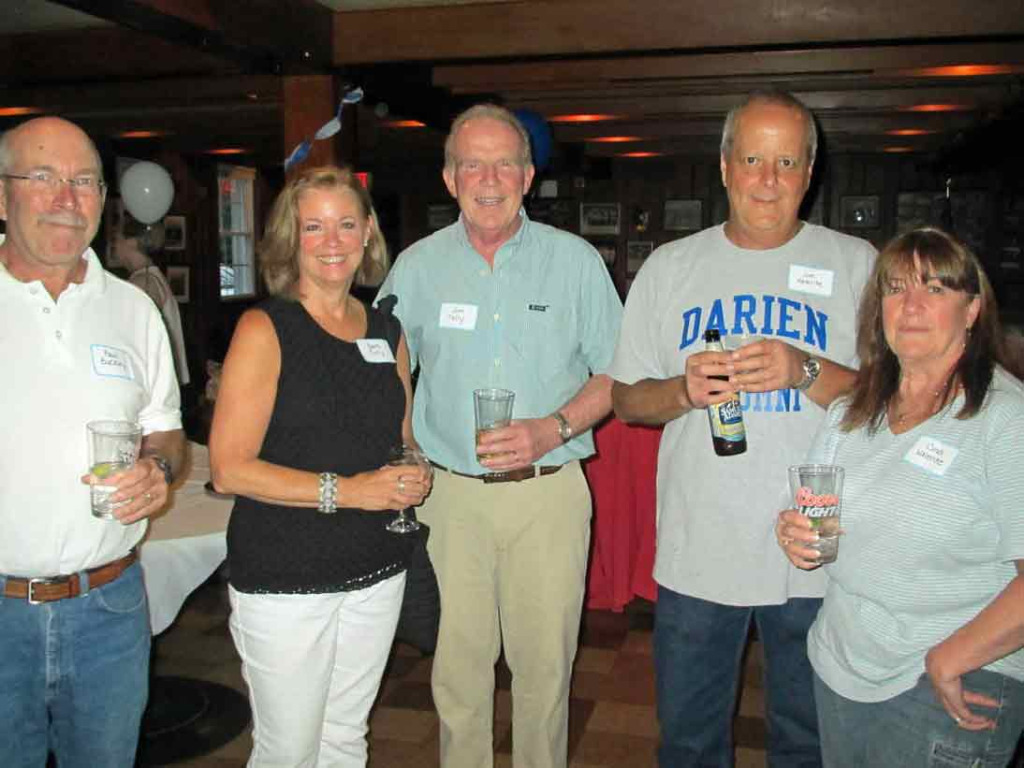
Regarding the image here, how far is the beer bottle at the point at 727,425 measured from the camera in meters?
1.93

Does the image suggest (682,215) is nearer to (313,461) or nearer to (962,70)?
(962,70)

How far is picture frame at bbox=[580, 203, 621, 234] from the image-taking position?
13.2m

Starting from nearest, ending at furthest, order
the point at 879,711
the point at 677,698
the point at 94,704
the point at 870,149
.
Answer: the point at 879,711
the point at 94,704
the point at 677,698
the point at 870,149

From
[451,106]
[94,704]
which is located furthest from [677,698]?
[451,106]

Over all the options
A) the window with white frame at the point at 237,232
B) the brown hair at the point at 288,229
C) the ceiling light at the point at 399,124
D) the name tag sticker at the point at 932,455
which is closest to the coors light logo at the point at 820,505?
the name tag sticker at the point at 932,455

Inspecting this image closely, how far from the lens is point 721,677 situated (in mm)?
2113

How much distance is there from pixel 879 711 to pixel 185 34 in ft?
12.5

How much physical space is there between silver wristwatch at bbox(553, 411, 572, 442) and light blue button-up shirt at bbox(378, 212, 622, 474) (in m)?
0.06

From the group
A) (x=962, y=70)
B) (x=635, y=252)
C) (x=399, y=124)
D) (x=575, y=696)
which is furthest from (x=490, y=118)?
(x=635, y=252)

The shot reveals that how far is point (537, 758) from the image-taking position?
2.43m

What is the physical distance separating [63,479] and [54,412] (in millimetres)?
126

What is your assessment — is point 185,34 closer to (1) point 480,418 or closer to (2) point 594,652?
(1) point 480,418

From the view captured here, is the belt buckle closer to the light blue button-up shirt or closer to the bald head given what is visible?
the bald head

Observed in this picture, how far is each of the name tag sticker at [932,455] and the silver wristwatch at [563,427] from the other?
95 centimetres
